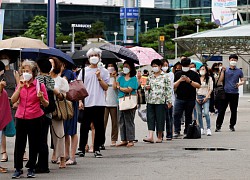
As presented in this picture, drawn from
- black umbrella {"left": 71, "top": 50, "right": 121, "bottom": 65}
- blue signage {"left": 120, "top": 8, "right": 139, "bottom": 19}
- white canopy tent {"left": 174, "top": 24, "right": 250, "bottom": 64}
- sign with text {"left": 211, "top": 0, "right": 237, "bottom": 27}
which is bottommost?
black umbrella {"left": 71, "top": 50, "right": 121, "bottom": 65}

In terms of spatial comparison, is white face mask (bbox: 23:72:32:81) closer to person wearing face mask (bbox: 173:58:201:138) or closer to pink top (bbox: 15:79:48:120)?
pink top (bbox: 15:79:48:120)

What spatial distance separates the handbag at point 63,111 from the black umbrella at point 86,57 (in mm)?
3269

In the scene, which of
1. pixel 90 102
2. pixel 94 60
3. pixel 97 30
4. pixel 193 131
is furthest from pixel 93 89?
pixel 97 30

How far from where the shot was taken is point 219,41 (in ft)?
180

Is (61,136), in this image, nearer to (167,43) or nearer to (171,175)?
(171,175)

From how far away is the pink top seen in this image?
11.2 m

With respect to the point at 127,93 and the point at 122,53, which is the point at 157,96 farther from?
the point at 122,53

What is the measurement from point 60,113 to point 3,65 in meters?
1.13

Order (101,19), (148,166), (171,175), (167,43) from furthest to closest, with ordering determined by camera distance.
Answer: (101,19) < (167,43) < (148,166) < (171,175)

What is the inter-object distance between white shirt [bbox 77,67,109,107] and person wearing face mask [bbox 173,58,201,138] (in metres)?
4.39

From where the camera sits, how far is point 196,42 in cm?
5678

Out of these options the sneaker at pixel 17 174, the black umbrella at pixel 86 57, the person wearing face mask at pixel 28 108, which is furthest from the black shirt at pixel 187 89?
the sneaker at pixel 17 174

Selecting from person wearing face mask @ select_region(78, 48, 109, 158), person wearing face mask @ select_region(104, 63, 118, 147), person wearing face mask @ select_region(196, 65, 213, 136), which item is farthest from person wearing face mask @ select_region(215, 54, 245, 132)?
person wearing face mask @ select_region(78, 48, 109, 158)

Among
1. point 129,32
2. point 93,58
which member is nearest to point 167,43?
point 129,32
